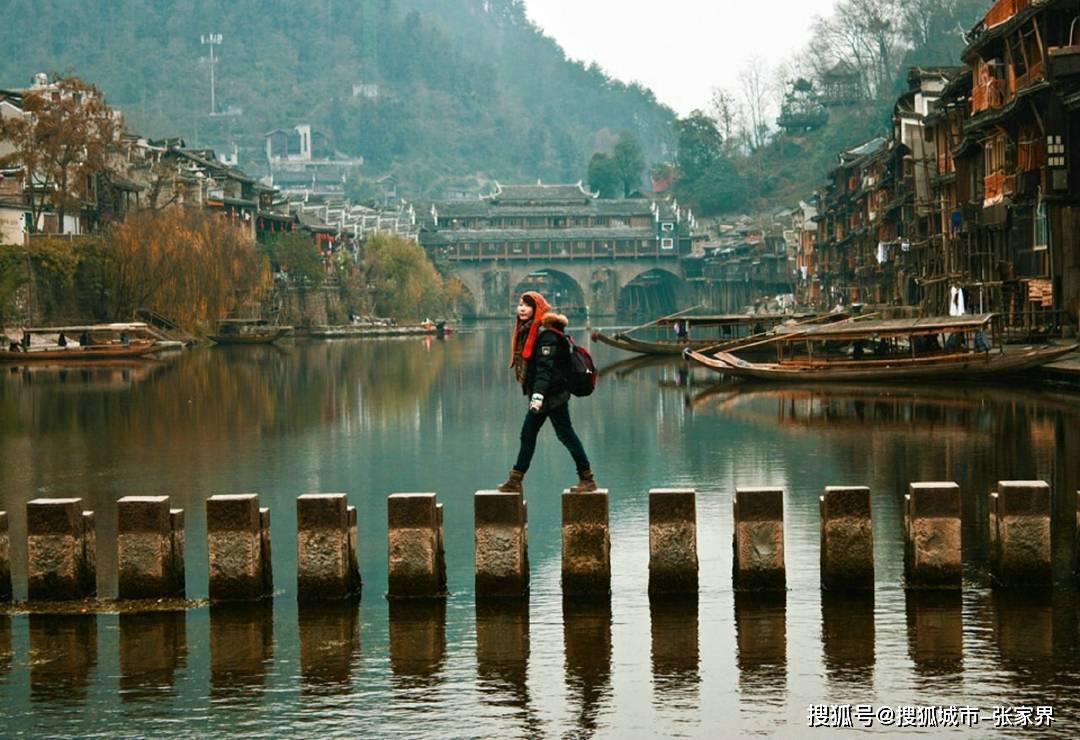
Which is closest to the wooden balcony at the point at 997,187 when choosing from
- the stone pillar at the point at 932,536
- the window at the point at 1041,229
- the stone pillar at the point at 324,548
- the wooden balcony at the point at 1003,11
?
the window at the point at 1041,229

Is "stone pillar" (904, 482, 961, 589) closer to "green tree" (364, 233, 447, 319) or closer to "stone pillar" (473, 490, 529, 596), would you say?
"stone pillar" (473, 490, 529, 596)

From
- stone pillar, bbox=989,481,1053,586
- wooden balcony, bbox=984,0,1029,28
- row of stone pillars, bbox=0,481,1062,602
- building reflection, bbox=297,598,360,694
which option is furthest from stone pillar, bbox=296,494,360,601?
wooden balcony, bbox=984,0,1029,28

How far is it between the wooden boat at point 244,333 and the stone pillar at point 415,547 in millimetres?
87773

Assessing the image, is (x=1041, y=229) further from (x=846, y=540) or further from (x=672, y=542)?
(x=672, y=542)

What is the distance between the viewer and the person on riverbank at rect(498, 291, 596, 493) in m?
19.1

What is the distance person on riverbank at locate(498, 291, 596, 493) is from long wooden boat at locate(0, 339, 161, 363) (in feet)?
212

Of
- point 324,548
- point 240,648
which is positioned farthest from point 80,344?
point 240,648

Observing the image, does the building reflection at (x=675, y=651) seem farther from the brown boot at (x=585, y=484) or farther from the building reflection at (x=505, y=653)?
the brown boot at (x=585, y=484)

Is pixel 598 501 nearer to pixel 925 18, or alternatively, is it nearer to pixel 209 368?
pixel 209 368

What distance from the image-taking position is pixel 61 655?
16.4m

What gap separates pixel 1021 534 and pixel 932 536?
88 cm

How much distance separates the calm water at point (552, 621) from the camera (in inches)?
569

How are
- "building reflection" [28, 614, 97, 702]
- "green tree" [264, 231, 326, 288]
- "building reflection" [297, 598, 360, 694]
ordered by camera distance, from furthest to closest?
1. "green tree" [264, 231, 326, 288]
2. "building reflection" [297, 598, 360, 694]
3. "building reflection" [28, 614, 97, 702]

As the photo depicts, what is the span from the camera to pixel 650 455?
35.7 meters
